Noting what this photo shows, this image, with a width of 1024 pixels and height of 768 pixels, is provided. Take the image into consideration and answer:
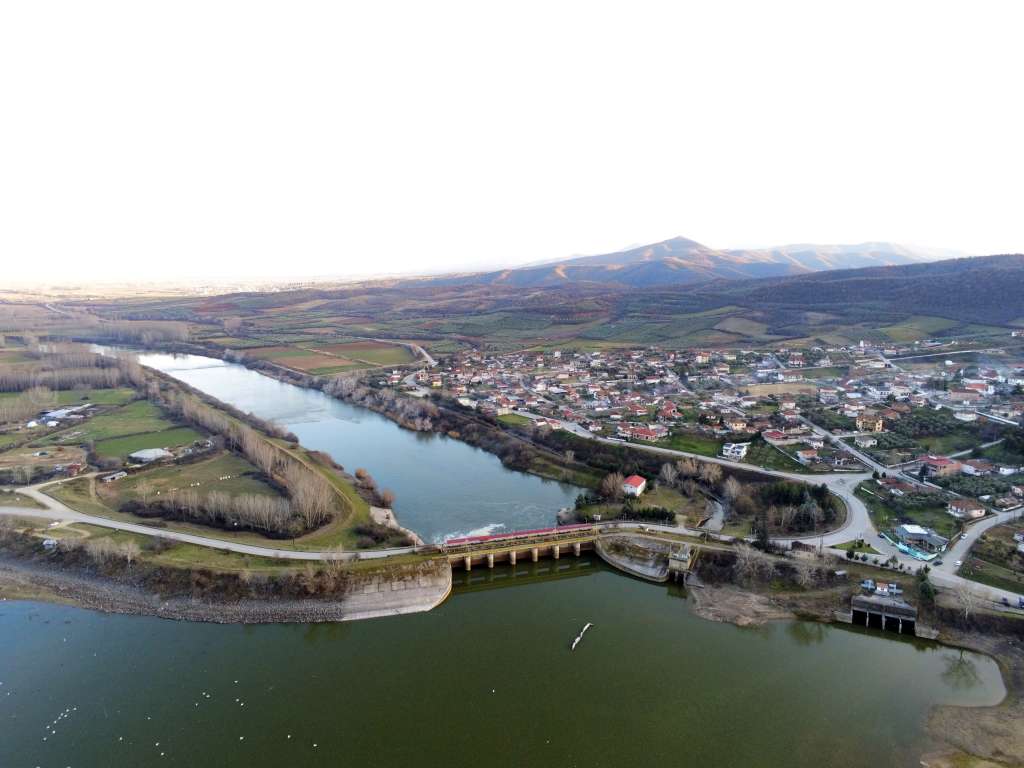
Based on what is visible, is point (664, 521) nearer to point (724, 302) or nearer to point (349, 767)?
point (349, 767)

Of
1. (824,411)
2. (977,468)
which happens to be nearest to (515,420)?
(824,411)

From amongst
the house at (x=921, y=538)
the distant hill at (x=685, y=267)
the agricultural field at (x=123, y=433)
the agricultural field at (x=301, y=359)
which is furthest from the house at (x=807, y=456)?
the distant hill at (x=685, y=267)

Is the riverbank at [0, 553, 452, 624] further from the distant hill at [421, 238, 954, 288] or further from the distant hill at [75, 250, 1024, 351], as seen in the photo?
the distant hill at [421, 238, 954, 288]

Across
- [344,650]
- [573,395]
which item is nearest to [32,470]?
[344,650]

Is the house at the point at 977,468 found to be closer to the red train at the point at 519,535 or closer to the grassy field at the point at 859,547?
the grassy field at the point at 859,547

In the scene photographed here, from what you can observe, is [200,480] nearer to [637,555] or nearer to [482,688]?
[482,688]

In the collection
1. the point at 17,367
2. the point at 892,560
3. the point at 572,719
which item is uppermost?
the point at 17,367
